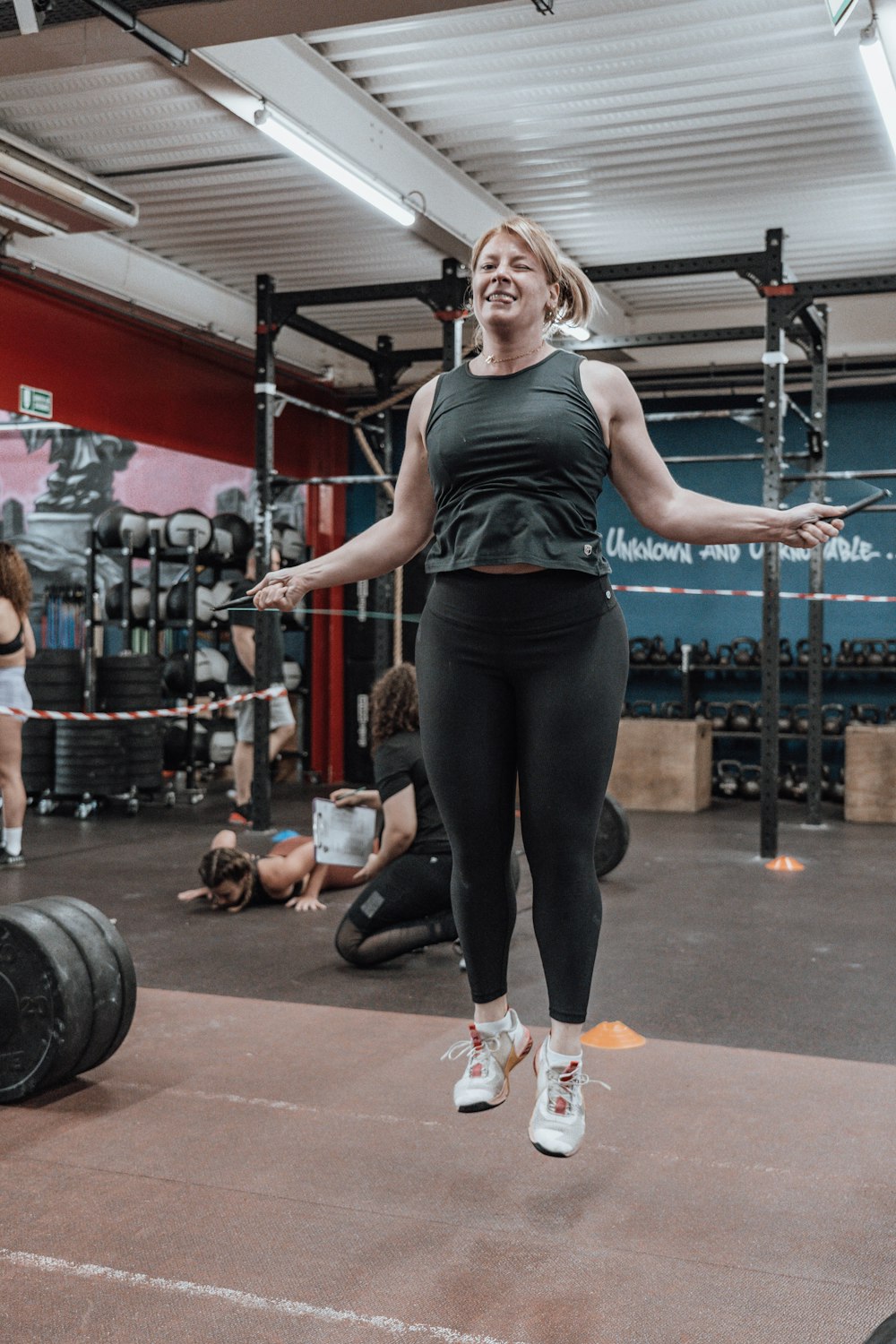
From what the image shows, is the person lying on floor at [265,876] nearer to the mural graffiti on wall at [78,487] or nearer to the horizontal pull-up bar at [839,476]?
the horizontal pull-up bar at [839,476]

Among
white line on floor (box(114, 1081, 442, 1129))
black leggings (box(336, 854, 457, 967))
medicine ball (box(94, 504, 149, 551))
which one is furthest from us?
medicine ball (box(94, 504, 149, 551))

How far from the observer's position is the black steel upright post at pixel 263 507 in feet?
20.6

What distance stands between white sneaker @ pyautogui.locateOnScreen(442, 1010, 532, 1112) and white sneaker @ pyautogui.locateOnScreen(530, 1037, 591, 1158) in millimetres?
71

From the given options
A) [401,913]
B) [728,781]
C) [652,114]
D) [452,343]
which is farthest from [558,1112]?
[728,781]

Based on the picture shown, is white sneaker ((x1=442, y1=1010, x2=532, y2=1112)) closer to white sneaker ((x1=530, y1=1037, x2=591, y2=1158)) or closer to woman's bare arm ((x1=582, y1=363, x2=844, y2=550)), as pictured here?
white sneaker ((x1=530, y1=1037, x2=591, y2=1158))

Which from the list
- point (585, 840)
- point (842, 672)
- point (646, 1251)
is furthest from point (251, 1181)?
point (842, 672)

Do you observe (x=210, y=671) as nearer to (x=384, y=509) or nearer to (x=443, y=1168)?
(x=384, y=509)

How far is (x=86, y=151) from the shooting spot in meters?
5.87

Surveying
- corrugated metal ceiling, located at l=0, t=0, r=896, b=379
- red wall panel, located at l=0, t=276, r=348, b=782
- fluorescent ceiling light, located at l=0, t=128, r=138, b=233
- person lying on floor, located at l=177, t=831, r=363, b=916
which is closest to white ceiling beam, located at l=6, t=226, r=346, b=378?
corrugated metal ceiling, located at l=0, t=0, r=896, b=379

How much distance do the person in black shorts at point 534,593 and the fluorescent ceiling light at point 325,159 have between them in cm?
328

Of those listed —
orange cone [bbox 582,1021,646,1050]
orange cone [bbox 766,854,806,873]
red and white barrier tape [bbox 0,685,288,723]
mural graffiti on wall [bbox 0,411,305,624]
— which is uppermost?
mural graffiti on wall [bbox 0,411,305,624]

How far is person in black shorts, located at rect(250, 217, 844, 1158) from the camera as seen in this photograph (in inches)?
70.7

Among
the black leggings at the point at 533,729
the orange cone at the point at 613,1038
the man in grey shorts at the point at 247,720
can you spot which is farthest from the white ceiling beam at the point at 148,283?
the black leggings at the point at 533,729

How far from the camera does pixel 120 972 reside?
2775 mm
